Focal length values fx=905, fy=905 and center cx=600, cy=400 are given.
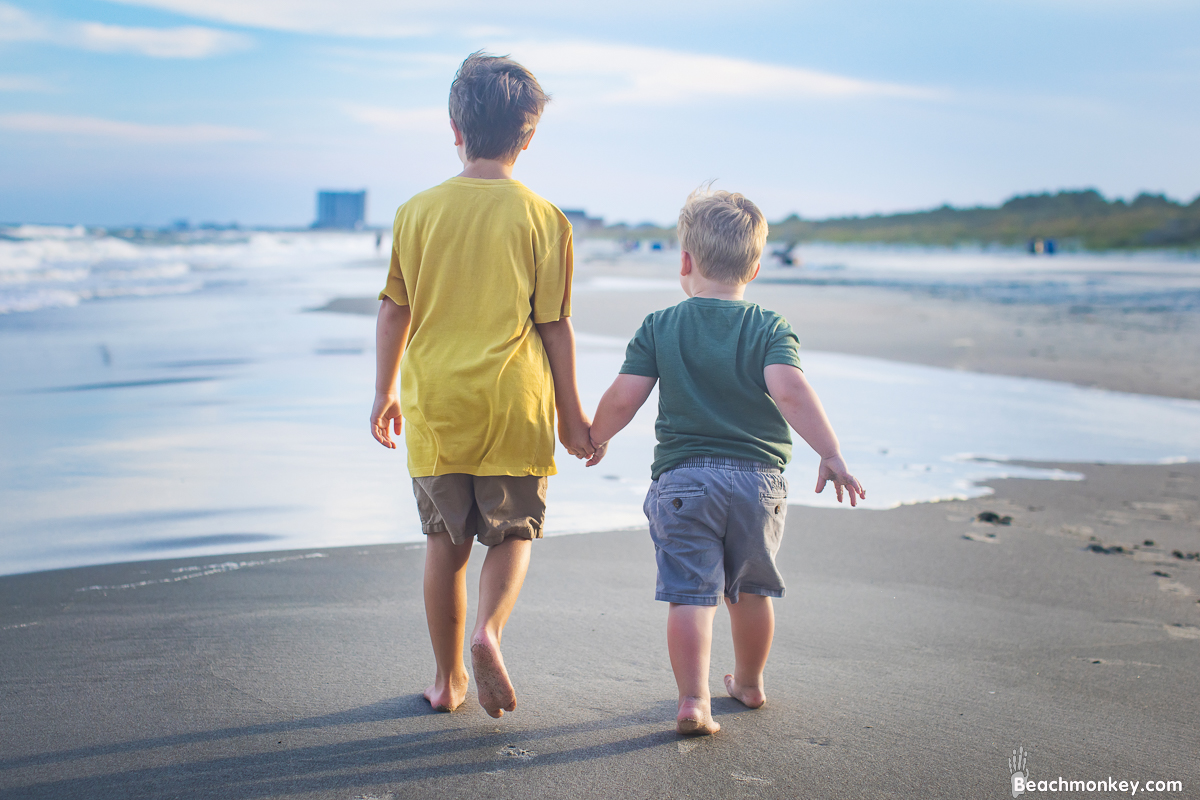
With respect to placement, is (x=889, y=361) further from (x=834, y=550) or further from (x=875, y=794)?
(x=875, y=794)

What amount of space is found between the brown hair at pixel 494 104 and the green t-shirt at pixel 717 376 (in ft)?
1.93

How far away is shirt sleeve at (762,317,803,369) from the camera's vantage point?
2.21 metres

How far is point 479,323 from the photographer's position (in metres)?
2.22

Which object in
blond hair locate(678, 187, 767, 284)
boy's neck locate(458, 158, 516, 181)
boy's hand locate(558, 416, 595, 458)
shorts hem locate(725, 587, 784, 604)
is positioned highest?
boy's neck locate(458, 158, 516, 181)

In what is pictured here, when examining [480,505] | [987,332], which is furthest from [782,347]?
[987,332]

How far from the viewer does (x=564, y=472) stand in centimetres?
485

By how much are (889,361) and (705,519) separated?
25.8 ft

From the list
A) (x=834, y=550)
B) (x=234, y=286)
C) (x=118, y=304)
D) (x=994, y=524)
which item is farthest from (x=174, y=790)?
(x=234, y=286)

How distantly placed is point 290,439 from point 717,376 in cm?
378

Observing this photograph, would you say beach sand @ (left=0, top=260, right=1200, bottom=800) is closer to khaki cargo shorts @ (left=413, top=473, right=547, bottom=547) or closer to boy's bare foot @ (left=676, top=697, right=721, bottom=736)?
boy's bare foot @ (left=676, top=697, right=721, bottom=736)

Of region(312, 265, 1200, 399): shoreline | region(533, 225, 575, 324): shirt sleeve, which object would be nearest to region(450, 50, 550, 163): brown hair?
region(533, 225, 575, 324): shirt sleeve

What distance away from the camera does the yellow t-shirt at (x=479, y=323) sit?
2.20 m

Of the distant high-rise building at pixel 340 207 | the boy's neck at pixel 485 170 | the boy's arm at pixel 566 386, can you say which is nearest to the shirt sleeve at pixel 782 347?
the boy's arm at pixel 566 386

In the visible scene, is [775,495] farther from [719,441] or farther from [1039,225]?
[1039,225]
